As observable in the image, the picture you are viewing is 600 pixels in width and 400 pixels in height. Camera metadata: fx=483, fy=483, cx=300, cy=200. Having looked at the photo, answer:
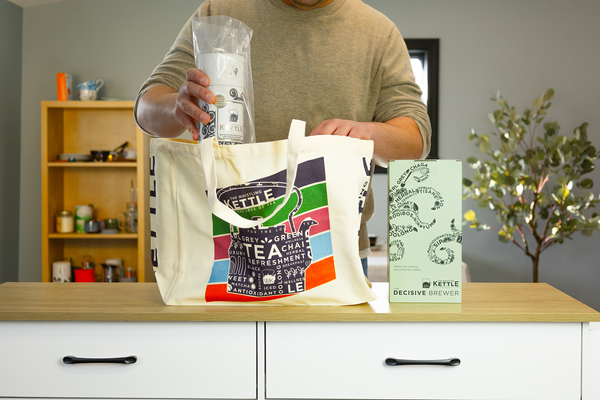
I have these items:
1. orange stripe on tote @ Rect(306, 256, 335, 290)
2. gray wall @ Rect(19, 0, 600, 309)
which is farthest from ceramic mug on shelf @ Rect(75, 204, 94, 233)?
orange stripe on tote @ Rect(306, 256, 335, 290)

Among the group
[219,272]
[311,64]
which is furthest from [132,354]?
[311,64]

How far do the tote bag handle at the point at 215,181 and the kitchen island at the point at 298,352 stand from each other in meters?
0.16

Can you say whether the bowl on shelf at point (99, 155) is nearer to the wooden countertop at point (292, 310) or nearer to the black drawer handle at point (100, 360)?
the wooden countertop at point (292, 310)

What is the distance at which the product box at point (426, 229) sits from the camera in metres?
0.81

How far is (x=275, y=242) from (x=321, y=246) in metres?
0.08

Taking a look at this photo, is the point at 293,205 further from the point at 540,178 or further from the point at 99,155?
the point at 99,155

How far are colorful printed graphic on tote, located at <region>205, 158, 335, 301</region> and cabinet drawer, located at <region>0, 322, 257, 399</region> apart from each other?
0.07m

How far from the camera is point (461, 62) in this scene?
11.8 ft

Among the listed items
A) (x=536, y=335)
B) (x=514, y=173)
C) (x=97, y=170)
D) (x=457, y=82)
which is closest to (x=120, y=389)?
(x=536, y=335)

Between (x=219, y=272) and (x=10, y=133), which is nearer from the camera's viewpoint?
(x=219, y=272)

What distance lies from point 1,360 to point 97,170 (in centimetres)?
304

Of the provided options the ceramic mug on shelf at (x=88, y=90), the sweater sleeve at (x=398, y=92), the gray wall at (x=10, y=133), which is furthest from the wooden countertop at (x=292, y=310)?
the gray wall at (x=10, y=133)

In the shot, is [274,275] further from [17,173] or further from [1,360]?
[17,173]

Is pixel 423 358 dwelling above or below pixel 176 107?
below
